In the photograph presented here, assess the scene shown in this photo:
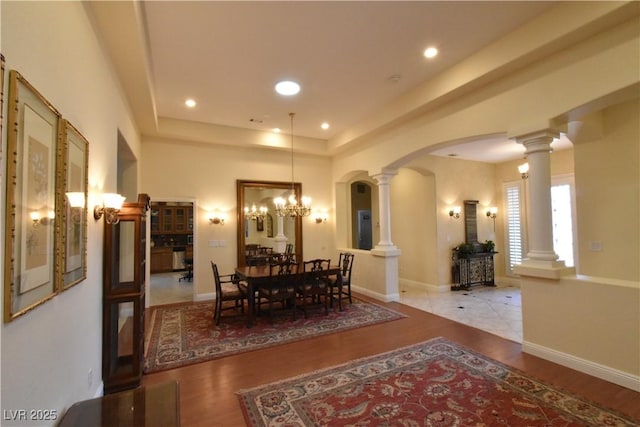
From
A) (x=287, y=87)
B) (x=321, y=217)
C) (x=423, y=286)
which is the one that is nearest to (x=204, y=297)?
(x=321, y=217)

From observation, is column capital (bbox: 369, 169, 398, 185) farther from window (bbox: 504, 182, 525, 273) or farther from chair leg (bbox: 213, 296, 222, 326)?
chair leg (bbox: 213, 296, 222, 326)

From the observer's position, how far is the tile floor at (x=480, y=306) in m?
4.44

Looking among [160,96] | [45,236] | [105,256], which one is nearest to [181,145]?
[160,96]

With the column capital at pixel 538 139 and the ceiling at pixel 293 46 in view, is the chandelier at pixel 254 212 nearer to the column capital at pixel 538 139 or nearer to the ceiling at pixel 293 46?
the ceiling at pixel 293 46

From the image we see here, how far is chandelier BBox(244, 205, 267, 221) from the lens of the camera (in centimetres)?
661

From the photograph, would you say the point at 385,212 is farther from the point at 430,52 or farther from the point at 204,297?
the point at 204,297

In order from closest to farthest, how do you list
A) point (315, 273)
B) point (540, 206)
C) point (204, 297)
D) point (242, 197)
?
1. point (540, 206)
2. point (315, 273)
3. point (204, 297)
4. point (242, 197)

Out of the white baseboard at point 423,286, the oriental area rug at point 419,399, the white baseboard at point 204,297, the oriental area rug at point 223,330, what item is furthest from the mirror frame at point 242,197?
the oriental area rug at point 419,399

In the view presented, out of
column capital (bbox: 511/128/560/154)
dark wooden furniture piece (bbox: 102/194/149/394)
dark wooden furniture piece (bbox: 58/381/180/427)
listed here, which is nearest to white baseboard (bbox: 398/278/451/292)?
column capital (bbox: 511/128/560/154)

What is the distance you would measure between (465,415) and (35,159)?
11.0 feet

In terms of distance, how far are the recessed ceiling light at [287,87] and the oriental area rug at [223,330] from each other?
363cm

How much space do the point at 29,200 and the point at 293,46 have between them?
302cm

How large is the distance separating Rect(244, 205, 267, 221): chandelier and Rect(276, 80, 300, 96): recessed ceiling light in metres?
2.88

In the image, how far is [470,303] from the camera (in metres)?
5.74
